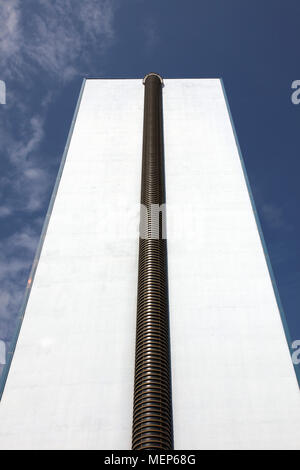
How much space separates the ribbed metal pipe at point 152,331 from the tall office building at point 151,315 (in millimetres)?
33

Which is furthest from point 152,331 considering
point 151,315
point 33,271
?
point 33,271

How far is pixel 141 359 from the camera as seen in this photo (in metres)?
7.65

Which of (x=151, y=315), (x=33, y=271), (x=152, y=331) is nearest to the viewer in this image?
(x=152, y=331)

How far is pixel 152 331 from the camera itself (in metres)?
8.02

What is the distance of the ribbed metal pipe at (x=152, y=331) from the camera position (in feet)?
21.9

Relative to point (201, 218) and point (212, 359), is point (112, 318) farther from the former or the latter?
point (201, 218)

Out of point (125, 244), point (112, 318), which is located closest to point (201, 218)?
point (125, 244)

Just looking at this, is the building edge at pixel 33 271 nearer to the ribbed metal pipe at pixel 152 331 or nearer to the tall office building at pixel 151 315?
the tall office building at pixel 151 315

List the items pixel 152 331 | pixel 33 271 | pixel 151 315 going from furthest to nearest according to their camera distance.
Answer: pixel 33 271 < pixel 151 315 < pixel 152 331

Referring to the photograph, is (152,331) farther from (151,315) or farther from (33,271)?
(33,271)

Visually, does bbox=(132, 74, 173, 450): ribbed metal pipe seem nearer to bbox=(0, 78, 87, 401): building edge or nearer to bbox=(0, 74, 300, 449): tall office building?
bbox=(0, 74, 300, 449): tall office building

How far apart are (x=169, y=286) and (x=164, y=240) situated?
60.2 inches

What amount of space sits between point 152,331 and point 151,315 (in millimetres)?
440

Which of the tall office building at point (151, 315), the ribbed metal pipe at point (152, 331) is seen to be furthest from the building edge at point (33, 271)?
the ribbed metal pipe at point (152, 331)
